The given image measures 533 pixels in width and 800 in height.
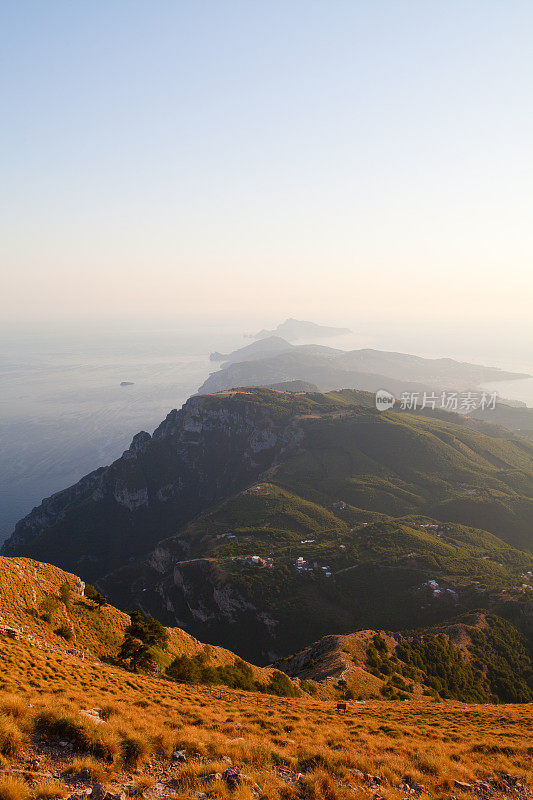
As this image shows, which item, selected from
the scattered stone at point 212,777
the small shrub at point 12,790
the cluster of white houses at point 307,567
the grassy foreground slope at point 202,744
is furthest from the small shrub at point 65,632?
the cluster of white houses at point 307,567

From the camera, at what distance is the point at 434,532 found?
4958 inches

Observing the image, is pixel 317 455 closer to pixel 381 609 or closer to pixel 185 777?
pixel 381 609

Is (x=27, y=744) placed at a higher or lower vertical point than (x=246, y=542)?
higher

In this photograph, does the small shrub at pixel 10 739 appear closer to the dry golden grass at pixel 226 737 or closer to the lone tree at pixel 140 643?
the dry golden grass at pixel 226 737

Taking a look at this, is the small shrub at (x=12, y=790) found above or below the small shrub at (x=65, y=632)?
above

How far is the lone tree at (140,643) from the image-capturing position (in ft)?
101

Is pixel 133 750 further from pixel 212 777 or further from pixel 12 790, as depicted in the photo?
pixel 12 790

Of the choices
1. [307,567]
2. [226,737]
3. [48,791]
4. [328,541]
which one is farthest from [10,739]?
[328,541]

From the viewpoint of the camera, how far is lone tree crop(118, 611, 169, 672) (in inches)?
1216

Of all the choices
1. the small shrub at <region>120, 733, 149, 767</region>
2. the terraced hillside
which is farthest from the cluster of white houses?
the small shrub at <region>120, 733, 149, 767</region>

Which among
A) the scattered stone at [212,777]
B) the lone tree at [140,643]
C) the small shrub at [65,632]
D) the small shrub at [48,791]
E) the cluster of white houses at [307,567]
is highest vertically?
the small shrub at [48,791]

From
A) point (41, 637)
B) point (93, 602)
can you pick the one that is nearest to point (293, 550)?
point (93, 602)

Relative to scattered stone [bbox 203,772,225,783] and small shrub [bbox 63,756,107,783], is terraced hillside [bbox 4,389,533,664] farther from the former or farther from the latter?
small shrub [bbox 63,756,107,783]

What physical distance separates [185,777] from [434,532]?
132 meters
